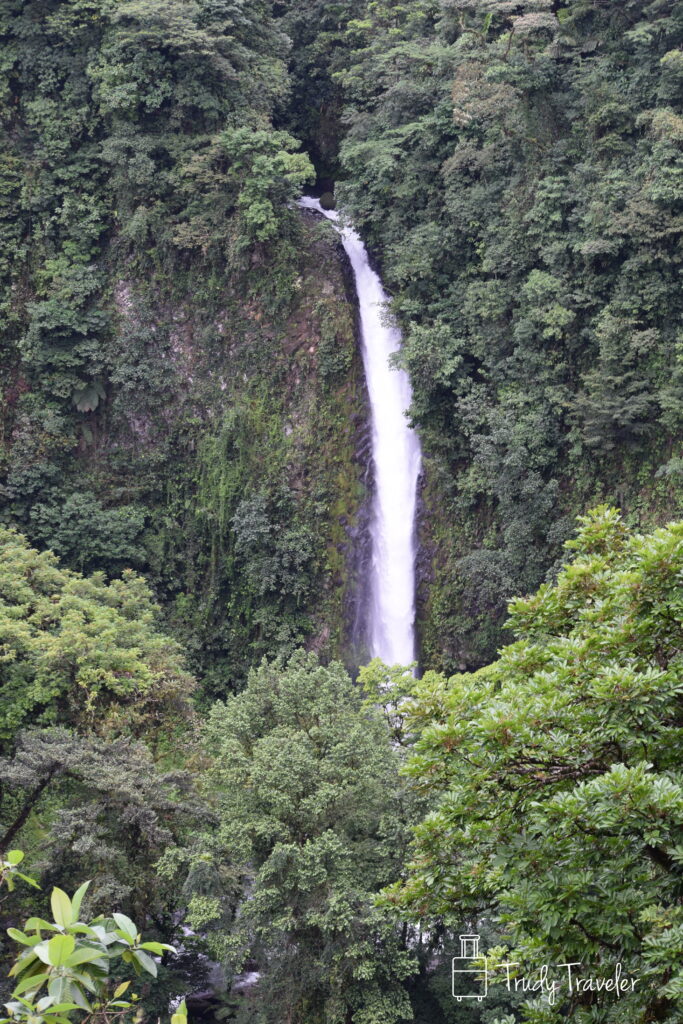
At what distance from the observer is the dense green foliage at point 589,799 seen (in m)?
5.09

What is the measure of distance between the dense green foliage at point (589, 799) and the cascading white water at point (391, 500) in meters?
11.5

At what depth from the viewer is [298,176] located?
18.5 meters

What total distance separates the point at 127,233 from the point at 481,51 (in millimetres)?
7272

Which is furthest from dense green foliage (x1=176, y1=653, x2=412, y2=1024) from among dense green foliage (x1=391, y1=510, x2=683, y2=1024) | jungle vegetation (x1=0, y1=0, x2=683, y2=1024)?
dense green foliage (x1=391, y1=510, x2=683, y2=1024)

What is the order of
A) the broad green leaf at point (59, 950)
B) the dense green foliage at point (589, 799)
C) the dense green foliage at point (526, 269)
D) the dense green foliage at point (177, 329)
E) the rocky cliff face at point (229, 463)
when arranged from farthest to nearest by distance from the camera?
the dense green foliage at point (177, 329)
the rocky cliff face at point (229, 463)
the dense green foliage at point (526, 269)
the dense green foliage at point (589, 799)
the broad green leaf at point (59, 950)

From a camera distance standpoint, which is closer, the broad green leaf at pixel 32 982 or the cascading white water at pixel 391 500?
the broad green leaf at pixel 32 982

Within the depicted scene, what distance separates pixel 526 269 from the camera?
1714 centimetres

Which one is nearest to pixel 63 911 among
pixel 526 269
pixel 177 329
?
pixel 526 269

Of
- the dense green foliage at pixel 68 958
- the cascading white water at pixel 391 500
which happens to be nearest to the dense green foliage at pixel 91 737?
the cascading white water at pixel 391 500

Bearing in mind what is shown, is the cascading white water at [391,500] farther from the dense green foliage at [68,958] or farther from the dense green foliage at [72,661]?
the dense green foliage at [68,958]

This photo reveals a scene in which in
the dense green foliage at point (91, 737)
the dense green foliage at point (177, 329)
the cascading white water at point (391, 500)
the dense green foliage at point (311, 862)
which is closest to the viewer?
the dense green foliage at point (311, 862)

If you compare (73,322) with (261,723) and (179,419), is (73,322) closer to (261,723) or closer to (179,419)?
(179,419)

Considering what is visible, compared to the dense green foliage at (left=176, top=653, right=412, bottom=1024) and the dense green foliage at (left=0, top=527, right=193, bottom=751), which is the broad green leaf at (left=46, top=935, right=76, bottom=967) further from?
the dense green foliage at (left=0, top=527, right=193, bottom=751)

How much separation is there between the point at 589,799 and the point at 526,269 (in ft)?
43.8
